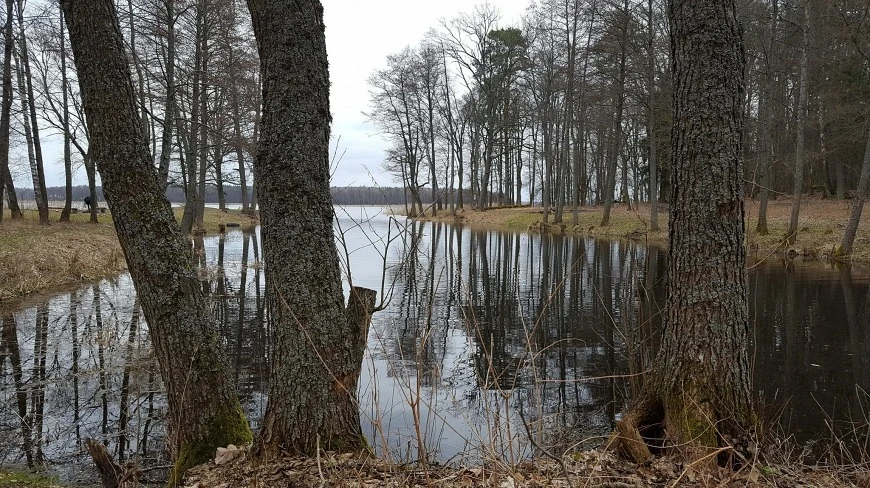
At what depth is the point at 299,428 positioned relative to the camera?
129 inches

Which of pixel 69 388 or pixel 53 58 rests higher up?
pixel 53 58

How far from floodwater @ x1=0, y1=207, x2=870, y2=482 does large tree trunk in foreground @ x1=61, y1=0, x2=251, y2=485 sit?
0.58 m

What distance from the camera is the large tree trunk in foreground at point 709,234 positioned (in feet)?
10.9

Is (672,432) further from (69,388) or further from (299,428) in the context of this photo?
(69,388)

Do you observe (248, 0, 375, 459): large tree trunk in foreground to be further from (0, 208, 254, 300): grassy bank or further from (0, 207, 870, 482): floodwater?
(0, 208, 254, 300): grassy bank

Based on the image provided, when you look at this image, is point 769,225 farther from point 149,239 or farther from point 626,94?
point 149,239

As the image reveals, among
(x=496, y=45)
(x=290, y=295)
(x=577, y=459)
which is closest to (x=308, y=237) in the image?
(x=290, y=295)

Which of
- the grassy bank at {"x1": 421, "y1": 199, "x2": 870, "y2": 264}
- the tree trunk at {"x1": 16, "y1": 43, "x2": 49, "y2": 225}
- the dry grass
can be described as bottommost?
the dry grass

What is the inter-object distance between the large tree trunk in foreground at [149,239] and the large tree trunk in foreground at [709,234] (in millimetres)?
2653

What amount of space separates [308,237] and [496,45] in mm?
36797

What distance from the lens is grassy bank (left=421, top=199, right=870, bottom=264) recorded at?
1623cm

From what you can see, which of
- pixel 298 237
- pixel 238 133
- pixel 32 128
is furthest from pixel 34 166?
pixel 298 237

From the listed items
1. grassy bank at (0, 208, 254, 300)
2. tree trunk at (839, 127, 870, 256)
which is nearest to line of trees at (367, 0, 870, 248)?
tree trunk at (839, 127, 870, 256)

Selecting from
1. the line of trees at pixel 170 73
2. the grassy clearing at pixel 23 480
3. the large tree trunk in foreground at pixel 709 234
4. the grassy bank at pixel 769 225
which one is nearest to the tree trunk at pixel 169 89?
the line of trees at pixel 170 73
